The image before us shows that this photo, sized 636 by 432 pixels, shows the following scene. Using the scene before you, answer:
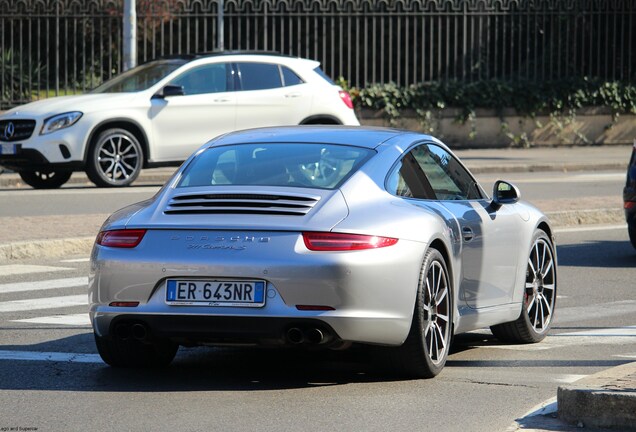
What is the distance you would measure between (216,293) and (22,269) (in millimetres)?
5628

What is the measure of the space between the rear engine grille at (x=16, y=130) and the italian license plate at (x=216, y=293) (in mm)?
12494

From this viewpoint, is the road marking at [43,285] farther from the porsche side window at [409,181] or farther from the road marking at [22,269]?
the porsche side window at [409,181]

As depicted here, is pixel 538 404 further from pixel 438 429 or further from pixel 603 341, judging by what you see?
pixel 603 341

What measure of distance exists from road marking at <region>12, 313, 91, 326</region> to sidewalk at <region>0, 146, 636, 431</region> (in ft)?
10.1

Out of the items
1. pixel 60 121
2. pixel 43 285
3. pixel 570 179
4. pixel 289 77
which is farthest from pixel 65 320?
pixel 570 179

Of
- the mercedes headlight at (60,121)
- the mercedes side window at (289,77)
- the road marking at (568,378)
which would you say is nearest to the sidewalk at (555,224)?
the road marking at (568,378)

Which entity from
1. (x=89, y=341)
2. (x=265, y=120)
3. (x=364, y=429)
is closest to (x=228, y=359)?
(x=89, y=341)

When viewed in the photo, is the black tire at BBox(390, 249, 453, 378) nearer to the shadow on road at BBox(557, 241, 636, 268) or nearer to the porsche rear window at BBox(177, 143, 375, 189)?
the porsche rear window at BBox(177, 143, 375, 189)

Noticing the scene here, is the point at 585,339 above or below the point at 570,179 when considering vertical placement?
above

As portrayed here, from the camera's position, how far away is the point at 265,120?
68.7ft

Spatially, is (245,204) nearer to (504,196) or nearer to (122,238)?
(122,238)

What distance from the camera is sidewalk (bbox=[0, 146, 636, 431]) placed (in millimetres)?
6168

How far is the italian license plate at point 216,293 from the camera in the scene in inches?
274

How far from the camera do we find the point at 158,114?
19984mm
